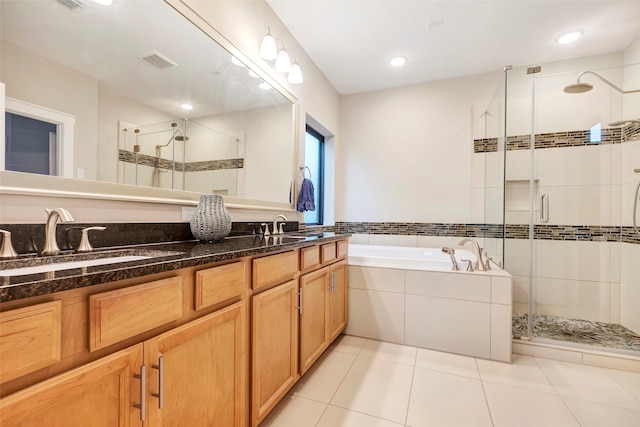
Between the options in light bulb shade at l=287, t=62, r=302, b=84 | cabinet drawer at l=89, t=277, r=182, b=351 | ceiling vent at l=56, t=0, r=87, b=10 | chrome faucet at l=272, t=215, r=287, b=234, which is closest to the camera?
cabinet drawer at l=89, t=277, r=182, b=351

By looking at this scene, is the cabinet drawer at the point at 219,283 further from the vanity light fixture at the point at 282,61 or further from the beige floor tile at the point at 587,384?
the beige floor tile at the point at 587,384

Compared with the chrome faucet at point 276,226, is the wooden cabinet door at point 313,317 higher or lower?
lower

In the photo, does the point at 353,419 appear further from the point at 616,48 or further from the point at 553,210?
the point at 616,48

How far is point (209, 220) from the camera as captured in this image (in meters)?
1.42

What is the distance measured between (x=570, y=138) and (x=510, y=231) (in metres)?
1.06

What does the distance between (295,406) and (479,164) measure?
9.51 ft

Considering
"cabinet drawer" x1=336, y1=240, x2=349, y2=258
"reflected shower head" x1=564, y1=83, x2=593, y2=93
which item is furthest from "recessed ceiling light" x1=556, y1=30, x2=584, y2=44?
"cabinet drawer" x1=336, y1=240, x2=349, y2=258

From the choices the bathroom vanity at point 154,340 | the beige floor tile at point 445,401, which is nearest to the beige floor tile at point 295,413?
the bathroom vanity at point 154,340

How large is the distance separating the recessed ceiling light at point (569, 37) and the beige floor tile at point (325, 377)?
3185 mm

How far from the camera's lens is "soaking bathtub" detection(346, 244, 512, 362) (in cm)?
203

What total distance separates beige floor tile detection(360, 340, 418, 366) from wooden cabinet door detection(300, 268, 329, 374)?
43cm

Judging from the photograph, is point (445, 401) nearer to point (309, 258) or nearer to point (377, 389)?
point (377, 389)

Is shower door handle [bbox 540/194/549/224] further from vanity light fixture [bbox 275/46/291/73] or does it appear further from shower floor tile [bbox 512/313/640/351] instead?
vanity light fixture [bbox 275/46/291/73]

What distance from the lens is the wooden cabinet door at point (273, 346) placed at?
1.20m
